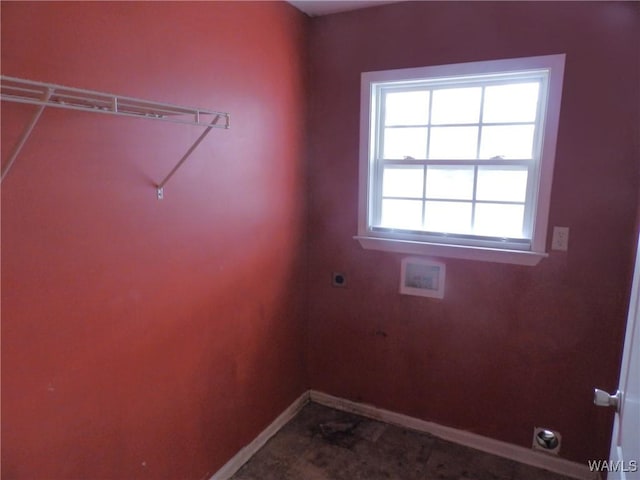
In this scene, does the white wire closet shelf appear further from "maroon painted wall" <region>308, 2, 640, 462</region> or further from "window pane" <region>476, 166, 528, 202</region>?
"window pane" <region>476, 166, 528, 202</region>

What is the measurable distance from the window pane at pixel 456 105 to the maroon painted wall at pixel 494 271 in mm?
175

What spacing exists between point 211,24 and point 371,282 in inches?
62.6

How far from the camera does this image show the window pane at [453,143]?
2.15 m

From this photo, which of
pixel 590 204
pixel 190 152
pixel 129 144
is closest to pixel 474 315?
pixel 590 204

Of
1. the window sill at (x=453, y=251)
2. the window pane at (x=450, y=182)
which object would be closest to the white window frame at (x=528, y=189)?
the window sill at (x=453, y=251)

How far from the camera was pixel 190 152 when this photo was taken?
155 cm

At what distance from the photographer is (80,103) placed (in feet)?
4.12

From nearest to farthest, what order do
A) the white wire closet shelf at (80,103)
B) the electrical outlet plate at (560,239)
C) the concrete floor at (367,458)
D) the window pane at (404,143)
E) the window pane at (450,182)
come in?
1. the white wire closet shelf at (80,103)
2. the electrical outlet plate at (560,239)
3. the concrete floor at (367,458)
4. the window pane at (450,182)
5. the window pane at (404,143)

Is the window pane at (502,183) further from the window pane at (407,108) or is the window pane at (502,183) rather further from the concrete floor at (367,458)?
the concrete floor at (367,458)

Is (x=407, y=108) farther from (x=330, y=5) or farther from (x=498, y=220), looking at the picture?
(x=498, y=220)

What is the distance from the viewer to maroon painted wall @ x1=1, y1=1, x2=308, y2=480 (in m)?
1.16

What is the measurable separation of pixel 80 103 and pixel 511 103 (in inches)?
75.3

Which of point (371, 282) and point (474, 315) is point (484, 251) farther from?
point (371, 282)

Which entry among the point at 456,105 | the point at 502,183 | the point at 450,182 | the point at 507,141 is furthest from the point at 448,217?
the point at 456,105
